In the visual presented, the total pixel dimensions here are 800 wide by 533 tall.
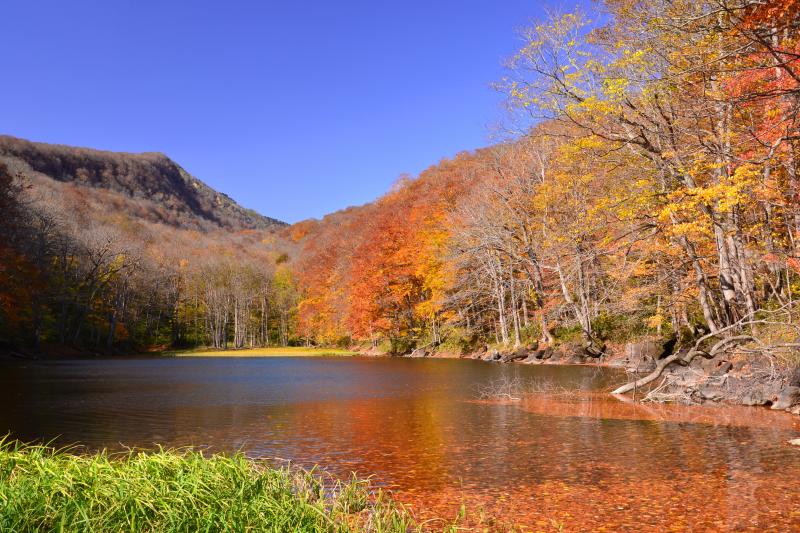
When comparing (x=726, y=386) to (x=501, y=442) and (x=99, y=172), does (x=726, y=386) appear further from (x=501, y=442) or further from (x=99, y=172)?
(x=99, y=172)

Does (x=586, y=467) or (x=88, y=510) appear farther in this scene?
(x=586, y=467)

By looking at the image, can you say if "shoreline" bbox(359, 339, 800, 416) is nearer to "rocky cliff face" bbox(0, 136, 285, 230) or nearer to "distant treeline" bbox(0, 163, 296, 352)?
"distant treeline" bbox(0, 163, 296, 352)

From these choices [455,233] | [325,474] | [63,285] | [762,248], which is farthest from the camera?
[63,285]

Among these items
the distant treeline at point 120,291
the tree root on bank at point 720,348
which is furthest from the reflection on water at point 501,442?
the distant treeline at point 120,291

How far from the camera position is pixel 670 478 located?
7.80 metres

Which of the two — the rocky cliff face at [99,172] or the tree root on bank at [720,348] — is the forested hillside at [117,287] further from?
the rocky cliff face at [99,172]

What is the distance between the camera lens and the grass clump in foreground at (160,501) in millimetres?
4586

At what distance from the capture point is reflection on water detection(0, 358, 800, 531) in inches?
263

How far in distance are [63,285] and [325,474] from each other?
56657 millimetres

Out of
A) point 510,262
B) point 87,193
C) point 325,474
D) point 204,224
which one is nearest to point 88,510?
point 325,474

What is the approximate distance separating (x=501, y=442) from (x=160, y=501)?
7.04 metres

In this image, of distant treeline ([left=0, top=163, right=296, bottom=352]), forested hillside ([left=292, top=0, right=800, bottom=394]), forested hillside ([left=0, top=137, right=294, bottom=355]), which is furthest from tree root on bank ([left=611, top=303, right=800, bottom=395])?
distant treeline ([left=0, top=163, right=296, bottom=352])

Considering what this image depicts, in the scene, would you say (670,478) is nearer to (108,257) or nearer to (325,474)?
(325,474)

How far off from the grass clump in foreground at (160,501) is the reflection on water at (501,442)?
195cm
